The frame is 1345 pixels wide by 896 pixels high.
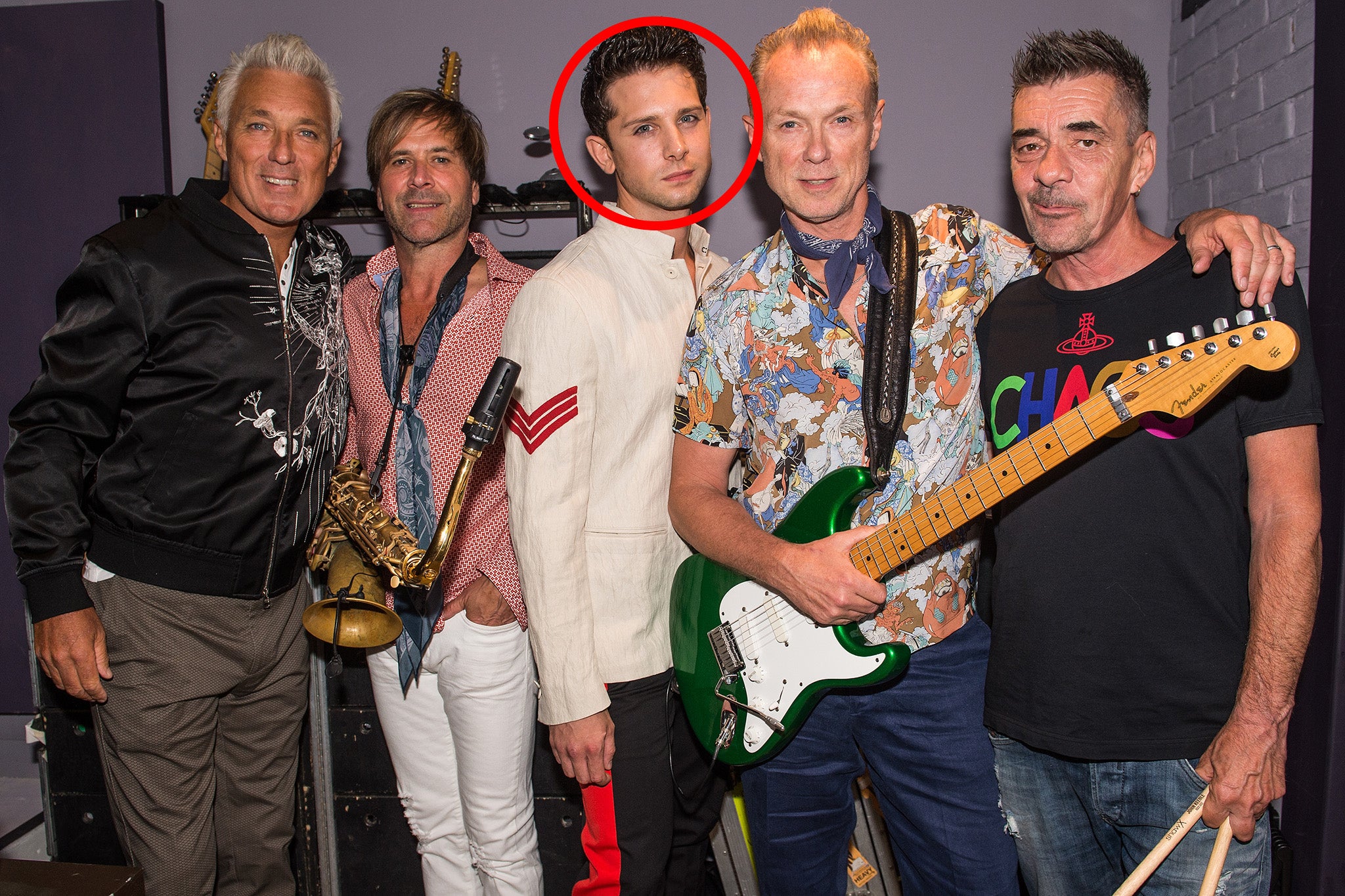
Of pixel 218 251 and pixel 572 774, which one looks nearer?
pixel 572 774

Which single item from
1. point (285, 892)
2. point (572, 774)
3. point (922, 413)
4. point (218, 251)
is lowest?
point (285, 892)

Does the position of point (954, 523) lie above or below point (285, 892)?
above

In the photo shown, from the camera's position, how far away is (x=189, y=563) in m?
2.45

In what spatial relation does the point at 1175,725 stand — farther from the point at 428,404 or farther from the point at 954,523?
the point at 428,404

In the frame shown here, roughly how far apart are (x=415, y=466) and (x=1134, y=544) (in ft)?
6.06

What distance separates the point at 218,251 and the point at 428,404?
2.32 feet

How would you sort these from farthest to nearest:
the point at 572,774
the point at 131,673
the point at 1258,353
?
the point at 131,673 < the point at 572,774 < the point at 1258,353

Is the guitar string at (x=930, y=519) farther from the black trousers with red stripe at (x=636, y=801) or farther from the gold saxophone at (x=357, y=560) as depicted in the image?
the gold saxophone at (x=357, y=560)

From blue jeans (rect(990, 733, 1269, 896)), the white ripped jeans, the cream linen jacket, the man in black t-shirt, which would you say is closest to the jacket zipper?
the white ripped jeans

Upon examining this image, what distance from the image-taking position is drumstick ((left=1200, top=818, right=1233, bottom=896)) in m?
1.64

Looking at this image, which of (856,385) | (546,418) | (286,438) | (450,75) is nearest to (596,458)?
(546,418)

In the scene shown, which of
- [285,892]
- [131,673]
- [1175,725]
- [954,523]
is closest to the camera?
[1175,725]

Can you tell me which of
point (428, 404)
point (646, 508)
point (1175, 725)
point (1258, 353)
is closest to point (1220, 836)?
point (1175, 725)

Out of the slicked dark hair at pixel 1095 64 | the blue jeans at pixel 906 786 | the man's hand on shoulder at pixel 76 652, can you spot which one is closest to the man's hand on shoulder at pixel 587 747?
the blue jeans at pixel 906 786
